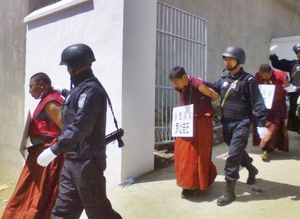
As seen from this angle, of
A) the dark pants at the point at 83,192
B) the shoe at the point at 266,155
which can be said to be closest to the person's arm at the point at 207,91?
the dark pants at the point at 83,192

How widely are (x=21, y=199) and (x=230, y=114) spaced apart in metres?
2.39

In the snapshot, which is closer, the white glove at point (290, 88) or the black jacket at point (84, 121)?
the black jacket at point (84, 121)

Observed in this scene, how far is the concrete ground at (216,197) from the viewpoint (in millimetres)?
3842

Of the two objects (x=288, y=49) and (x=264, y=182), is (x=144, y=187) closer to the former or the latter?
(x=264, y=182)

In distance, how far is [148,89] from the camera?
516 centimetres

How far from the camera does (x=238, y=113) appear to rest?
4051mm

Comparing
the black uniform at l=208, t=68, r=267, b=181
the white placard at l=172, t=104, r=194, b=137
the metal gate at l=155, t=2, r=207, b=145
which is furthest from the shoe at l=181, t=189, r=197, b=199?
the metal gate at l=155, t=2, r=207, b=145

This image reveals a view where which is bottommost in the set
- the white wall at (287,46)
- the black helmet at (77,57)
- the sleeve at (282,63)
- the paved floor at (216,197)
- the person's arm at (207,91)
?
the paved floor at (216,197)

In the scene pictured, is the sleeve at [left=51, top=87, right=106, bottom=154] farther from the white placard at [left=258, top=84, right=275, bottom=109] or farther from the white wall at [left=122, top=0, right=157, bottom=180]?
the white placard at [left=258, top=84, right=275, bottom=109]

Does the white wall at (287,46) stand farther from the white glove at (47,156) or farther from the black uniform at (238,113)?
the white glove at (47,156)

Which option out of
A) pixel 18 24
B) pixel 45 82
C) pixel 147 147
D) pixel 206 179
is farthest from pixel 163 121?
pixel 18 24

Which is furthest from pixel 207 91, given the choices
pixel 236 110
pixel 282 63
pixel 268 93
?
pixel 282 63

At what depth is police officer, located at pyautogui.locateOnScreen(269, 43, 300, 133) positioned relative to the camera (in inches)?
213

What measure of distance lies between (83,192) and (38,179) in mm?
1038
